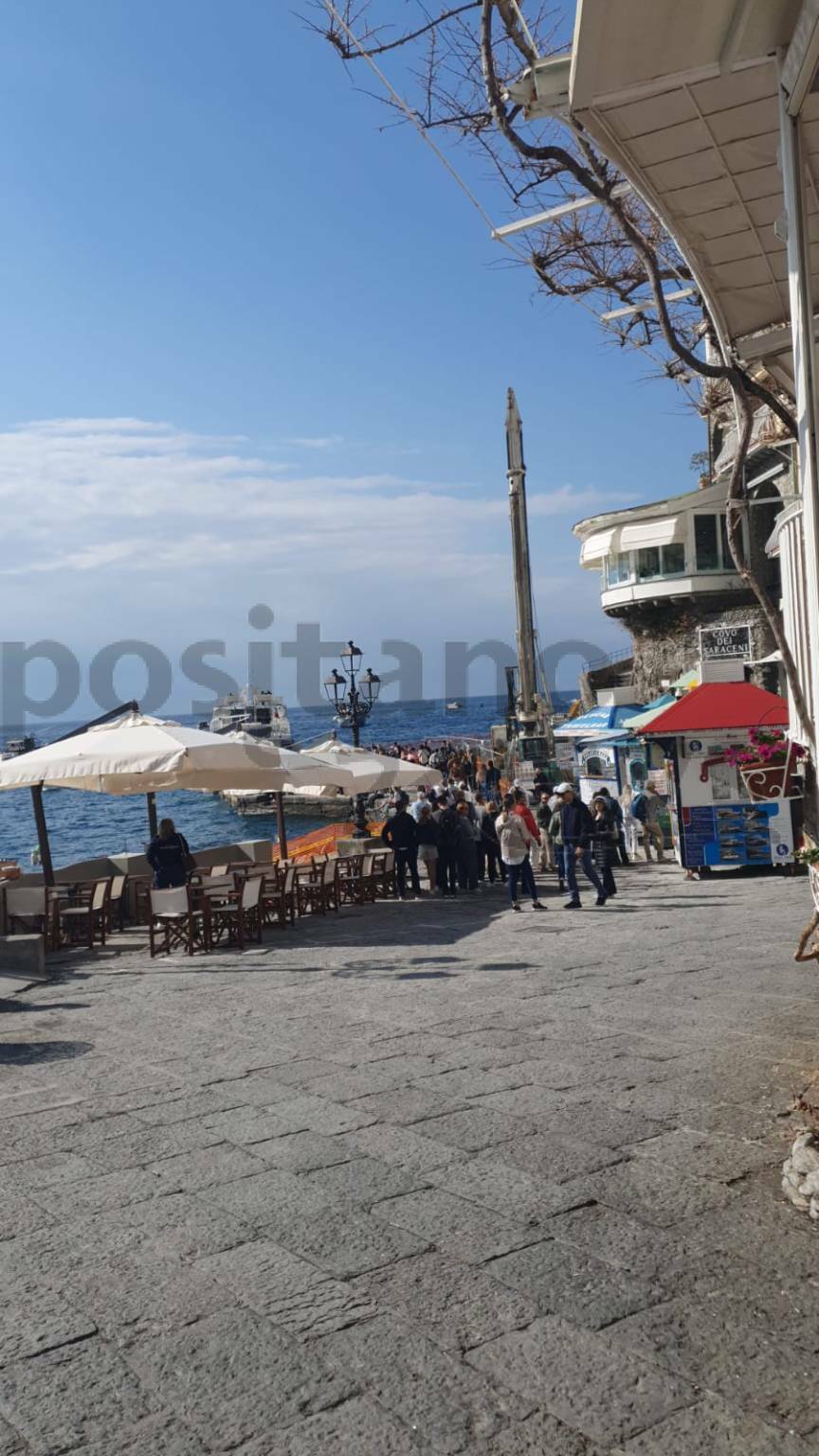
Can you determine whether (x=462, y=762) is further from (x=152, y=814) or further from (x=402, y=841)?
(x=152, y=814)

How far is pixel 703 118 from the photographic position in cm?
536

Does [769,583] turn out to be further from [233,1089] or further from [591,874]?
[233,1089]

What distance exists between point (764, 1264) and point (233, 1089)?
11.3 feet

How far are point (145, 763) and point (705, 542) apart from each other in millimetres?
28458

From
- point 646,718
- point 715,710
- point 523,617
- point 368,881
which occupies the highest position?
point 523,617

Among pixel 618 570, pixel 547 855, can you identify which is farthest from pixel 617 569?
pixel 547 855

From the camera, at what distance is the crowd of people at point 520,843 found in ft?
47.2

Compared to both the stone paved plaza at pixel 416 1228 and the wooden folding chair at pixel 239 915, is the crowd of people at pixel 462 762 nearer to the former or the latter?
the wooden folding chair at pixel 239 915

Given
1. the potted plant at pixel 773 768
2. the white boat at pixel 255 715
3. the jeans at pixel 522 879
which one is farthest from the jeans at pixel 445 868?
the white boat at pixel 255 715

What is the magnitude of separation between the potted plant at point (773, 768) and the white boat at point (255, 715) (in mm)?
76623

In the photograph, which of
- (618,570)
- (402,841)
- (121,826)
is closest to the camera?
(402,841)

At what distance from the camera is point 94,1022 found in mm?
8992

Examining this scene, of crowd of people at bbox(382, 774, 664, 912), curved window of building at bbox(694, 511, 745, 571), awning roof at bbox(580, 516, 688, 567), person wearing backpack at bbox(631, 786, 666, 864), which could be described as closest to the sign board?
person wearing backpack at bbox(631, 786, 666, 864)

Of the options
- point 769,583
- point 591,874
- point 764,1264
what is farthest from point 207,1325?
point 769,583
